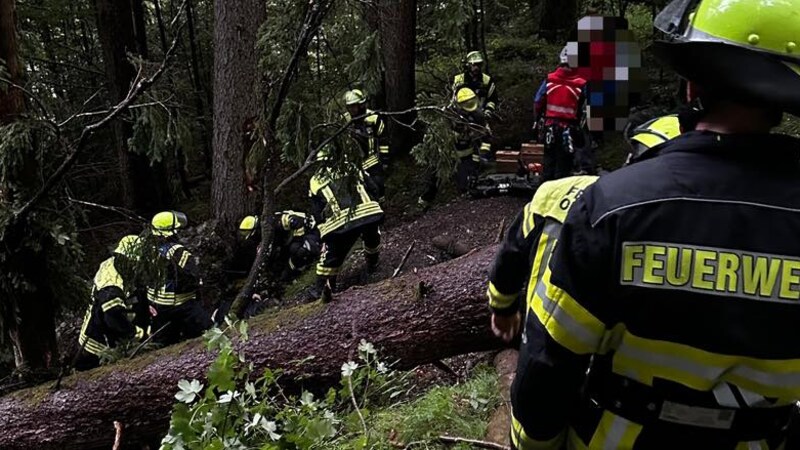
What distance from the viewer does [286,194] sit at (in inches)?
428

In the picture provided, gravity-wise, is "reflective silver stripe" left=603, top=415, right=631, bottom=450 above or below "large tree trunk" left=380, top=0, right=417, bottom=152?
below

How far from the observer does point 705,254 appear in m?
1.33

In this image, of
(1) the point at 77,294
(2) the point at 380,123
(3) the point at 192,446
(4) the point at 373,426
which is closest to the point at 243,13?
(2) the point at 380,123

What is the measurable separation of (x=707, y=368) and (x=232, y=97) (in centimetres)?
686

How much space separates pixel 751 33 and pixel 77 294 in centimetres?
434

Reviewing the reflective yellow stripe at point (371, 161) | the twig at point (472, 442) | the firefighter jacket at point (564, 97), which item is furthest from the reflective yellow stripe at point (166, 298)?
the firefighter jacket at point (564, 97)

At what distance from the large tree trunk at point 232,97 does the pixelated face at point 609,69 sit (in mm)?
4253

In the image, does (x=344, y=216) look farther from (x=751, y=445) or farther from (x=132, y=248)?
(x=751, y=445)

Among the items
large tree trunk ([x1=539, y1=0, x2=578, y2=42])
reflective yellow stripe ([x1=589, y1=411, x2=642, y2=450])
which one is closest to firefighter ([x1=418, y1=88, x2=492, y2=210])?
large tree trunk ([x1=539, y1=0, x2=578, y2=42])

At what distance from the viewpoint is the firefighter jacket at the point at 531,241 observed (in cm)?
177

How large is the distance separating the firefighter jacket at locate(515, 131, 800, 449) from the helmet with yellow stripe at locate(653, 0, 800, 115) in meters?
0.11

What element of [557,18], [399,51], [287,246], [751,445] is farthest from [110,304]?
[557,18]

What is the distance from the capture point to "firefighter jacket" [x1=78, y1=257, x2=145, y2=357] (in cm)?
538

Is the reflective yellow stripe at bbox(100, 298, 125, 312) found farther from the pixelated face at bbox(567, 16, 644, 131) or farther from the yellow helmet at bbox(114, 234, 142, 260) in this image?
the pixelated face at bbox(567, 16, 644, 131)
